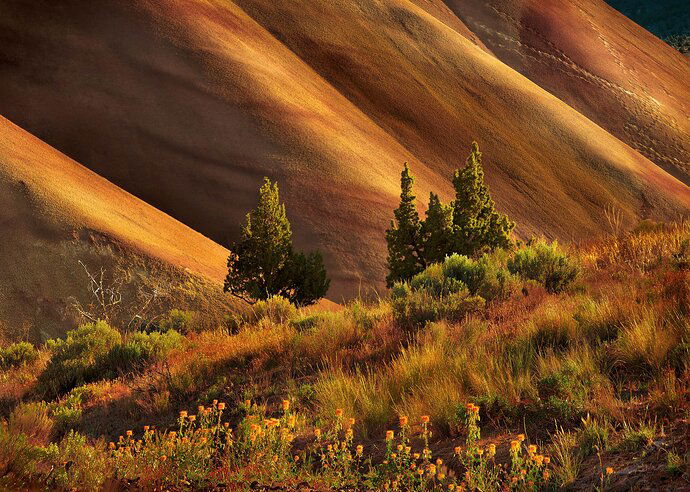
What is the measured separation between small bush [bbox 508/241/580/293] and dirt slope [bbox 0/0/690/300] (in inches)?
795

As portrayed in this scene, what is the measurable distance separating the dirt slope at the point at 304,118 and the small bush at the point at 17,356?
17.7 metres

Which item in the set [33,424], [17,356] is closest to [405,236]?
[17,356]

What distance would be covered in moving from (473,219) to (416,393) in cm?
1115

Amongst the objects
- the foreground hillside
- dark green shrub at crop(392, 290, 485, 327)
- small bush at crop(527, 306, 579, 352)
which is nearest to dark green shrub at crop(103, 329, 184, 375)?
the foreground hillside

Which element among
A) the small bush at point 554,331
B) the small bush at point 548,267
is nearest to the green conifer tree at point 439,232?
the small bush at point 548,267

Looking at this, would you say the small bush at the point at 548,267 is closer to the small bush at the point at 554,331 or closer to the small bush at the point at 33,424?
the small bush at the point at 554,331

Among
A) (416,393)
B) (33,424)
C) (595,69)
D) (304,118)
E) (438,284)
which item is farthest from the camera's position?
(595,69)

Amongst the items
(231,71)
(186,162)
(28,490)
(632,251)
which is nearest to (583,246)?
(632,251)

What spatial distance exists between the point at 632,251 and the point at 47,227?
2011cm

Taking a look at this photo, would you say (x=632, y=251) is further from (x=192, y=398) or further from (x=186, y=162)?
(x=186, y=162)

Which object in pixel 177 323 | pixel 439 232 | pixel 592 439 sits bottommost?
pixel 177 323

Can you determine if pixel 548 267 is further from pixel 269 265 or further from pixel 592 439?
pixel 269 265

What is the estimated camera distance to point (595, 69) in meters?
66.8

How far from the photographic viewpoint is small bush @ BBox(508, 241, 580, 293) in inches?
382
